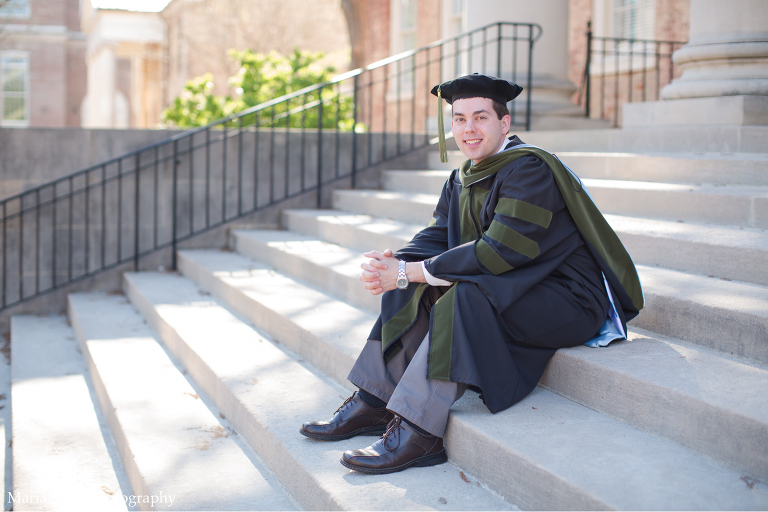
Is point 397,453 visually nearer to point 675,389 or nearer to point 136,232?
point 675,389

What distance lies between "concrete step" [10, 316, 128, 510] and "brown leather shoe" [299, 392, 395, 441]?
100 centimetres

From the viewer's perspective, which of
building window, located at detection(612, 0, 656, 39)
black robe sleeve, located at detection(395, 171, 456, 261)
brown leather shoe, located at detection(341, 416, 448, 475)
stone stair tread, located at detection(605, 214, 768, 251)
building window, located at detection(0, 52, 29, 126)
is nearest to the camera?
brown leather shoe, located at detection(341, 416, 448, 475)

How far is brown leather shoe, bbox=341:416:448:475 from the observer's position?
2.47 meters

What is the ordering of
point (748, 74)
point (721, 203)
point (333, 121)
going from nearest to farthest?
point (721, 203) < point (748, 74) < point (333, 121)

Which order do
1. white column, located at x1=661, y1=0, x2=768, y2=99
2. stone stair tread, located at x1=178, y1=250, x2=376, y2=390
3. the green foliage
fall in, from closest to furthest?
stone stair tread, located at x1=178, y1=250, x2=376, y2=390, white column, located at x1=661, y1=0, x2=768, y2=99, the green foliage

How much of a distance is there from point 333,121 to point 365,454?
767 centimetres

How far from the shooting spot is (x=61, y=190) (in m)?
6.64

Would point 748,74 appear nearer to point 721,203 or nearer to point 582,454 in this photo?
point 721,203

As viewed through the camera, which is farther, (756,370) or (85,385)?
(85,385)

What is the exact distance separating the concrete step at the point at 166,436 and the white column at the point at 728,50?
4.41 meters

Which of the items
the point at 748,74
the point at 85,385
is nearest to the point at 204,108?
the point at 85,385

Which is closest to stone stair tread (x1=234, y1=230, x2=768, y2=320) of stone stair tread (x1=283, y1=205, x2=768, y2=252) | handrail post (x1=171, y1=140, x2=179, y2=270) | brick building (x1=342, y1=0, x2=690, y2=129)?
stone stair tread (x1=283, y1=205, x2=768, y2=252)

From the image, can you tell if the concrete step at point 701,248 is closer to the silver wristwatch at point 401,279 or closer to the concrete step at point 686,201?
the concrete step at point 686,201

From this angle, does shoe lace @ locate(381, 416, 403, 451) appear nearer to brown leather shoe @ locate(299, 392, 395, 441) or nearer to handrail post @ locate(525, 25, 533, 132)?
brown leather shoe @ locate(299, 392, 395, 441)
